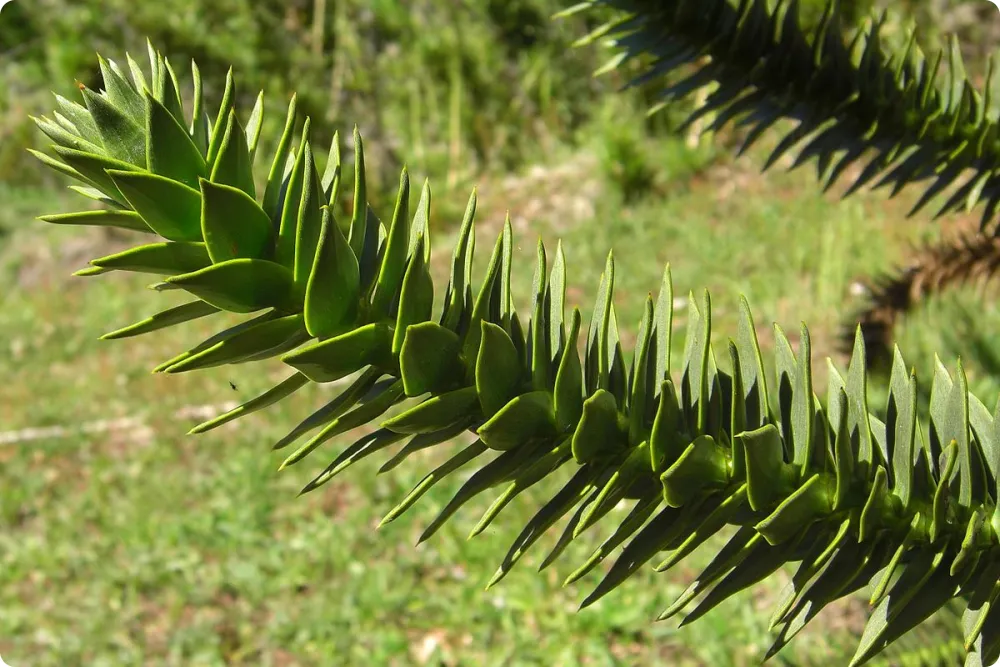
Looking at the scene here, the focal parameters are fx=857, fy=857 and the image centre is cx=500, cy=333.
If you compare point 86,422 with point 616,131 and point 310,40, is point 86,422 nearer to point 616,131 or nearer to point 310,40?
point 616,131

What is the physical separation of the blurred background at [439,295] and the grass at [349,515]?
0.01 metres

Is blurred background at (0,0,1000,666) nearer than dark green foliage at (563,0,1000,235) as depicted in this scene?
No

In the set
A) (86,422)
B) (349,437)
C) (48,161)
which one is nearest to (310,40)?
(86,422)

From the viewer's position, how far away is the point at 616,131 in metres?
5.17

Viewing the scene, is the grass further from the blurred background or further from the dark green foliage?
the dark green foliage

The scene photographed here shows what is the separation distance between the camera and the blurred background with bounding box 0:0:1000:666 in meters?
2.54

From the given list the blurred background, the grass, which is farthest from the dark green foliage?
the grass

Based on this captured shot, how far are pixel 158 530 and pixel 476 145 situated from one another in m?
4.63

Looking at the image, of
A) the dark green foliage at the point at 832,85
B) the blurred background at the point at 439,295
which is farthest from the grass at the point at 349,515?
the dark green foliage at the point at 832,85

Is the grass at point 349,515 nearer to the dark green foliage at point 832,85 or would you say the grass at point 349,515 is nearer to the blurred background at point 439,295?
the blurred background at point 439,295

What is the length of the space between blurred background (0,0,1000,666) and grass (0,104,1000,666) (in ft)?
0.04

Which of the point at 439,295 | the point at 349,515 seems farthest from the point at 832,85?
the point at 439,295

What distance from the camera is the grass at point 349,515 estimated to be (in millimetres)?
2451

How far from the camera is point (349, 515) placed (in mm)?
3092
